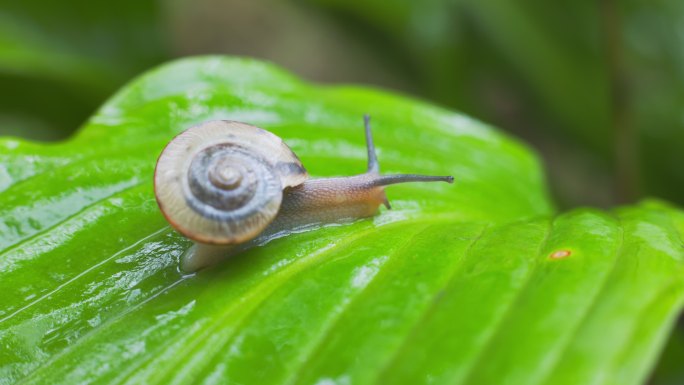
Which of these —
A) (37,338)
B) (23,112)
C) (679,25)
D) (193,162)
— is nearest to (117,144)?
(193,162)

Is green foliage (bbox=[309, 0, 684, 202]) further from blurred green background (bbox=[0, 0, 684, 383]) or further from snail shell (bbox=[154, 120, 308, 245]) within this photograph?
snail shell (bbox=[154, 120, 308, 245])

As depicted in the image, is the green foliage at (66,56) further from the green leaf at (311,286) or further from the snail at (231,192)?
the snail at (231,192)

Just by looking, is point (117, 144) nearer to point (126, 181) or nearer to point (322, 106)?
point (126, 181)

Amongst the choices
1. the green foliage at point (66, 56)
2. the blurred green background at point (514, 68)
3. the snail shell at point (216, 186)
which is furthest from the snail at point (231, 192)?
the green foliage at point (66, 56)

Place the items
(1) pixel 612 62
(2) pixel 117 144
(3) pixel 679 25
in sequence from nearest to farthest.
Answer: (2) pixel 117 144, (1) pixel 612 62, (3) pixel 679 25

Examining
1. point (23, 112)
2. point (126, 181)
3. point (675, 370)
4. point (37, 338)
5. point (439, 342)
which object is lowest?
point (675, 370)

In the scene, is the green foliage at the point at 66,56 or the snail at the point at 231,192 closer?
the snail at the point at 231,192
